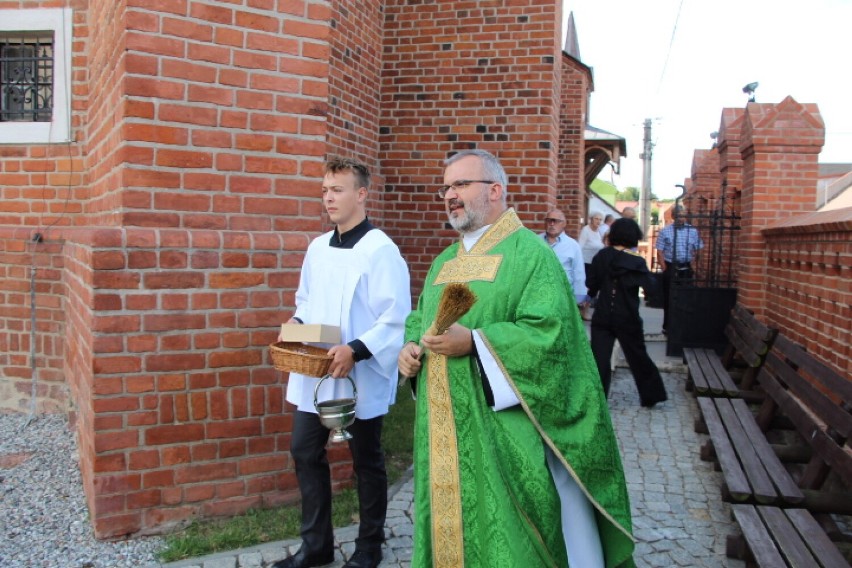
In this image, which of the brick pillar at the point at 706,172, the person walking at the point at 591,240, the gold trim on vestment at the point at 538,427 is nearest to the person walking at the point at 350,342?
the gold trim on vestment at the point at 538,427

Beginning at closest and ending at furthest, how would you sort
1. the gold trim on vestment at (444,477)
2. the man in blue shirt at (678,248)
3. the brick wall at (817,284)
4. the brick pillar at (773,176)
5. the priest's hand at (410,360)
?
the gold trim on vestment at (444,477)
the priest's hand at (410,360)
the brick wall at (817,284)
the brick pillar at (773,176)
the man in blue shirt at (678,248)

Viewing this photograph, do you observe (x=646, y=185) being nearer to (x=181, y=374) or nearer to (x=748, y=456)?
(x=748, y=456)

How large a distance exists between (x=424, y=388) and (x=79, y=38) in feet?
13.9

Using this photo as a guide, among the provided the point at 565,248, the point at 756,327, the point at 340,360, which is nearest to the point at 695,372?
the point at 756,327

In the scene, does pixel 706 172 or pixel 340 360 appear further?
pixel 706 172

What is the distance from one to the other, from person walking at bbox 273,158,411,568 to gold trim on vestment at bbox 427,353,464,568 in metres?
0.59

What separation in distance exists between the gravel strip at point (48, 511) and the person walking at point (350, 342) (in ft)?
2.80

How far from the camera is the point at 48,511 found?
13.7ft

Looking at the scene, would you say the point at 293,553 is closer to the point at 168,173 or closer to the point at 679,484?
the point at 168,173

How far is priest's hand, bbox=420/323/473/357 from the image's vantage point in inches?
105

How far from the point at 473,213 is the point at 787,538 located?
6.27 feet

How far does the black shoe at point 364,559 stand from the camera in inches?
139

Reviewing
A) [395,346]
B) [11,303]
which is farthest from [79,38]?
[395,346]

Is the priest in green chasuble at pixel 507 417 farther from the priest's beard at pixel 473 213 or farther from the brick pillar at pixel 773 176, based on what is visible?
the brick pillar at pixel 773 176
